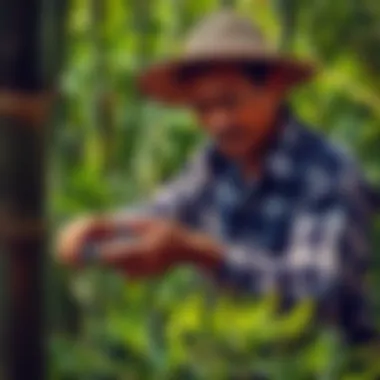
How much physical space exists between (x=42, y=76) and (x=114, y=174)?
0.45ft

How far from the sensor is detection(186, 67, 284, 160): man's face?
1.50m

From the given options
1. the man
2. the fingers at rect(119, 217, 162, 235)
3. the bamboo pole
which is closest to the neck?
the man

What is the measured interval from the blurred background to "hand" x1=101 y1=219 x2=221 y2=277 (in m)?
0.02

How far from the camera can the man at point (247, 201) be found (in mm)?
1482

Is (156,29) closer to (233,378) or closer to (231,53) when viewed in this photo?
(231,53)

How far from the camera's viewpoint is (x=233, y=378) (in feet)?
4.90

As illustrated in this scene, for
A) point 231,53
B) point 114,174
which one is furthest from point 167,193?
point 231,53

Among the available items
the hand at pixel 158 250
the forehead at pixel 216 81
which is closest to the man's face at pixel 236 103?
the forehead at pixel 216 81

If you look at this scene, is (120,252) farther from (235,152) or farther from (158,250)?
(235,152)

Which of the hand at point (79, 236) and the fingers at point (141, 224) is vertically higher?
the fingers at point (141, 224)

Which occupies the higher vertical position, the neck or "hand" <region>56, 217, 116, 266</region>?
the neck

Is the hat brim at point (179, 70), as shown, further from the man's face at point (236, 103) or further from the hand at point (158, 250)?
the hand at point (158, 250)

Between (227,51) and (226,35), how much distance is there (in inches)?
0.8

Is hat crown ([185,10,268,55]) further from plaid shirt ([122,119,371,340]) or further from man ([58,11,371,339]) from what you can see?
plaid shirt ([122,119,371,340])
